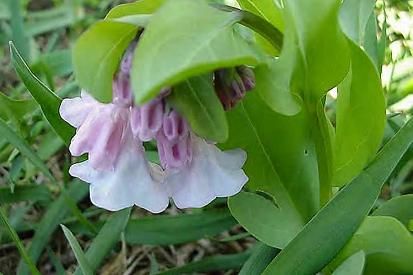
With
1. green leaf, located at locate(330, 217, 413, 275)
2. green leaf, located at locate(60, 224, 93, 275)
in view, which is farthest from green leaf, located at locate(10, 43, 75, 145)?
green leaf, located at locate(330, 217, 413, 275)

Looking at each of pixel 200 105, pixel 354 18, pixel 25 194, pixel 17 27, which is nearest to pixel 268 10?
pixel 354 18

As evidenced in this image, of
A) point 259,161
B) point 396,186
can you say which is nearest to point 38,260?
point 259,161

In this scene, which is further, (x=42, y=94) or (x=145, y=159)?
(x=42, y=94)

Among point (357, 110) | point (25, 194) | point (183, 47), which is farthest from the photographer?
point (25, 194)

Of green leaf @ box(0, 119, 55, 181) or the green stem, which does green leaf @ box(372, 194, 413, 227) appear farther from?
green leaf @ box(0, 119, 55, 181)

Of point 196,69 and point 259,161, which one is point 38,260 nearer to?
point 259,161

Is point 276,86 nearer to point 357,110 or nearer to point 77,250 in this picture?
point 357,110
